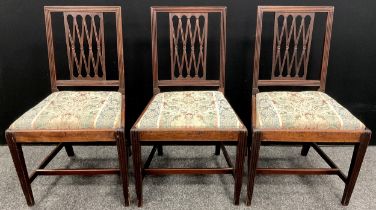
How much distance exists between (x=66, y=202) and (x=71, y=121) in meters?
0.48

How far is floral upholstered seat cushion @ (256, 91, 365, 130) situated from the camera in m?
1.52

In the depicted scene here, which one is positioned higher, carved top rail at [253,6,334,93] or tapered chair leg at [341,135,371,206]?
carved top rail at [253,6,334,93]

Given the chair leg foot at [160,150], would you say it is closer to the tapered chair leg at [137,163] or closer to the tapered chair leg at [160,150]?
the tapered chair leg at [160,150]

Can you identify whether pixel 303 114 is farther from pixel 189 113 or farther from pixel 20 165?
pixel 20 165

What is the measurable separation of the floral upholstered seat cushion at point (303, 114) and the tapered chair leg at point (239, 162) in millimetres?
101

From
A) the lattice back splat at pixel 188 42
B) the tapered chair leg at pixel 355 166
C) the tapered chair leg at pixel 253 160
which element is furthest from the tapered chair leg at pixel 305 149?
the lattice back splat at pixel 188 42

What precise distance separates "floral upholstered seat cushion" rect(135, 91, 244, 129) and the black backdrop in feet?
1.42

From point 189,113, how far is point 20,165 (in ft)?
2.72

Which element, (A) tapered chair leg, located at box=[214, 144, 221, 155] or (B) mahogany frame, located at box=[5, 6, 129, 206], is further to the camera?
(A) tapered chair leg, located at box=[214, 144, 221, 155]

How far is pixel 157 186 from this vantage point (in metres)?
1.86

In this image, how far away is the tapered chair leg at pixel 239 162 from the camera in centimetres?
153

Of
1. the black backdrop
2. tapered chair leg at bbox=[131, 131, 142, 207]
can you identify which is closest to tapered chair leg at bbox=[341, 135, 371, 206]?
the black backdrop

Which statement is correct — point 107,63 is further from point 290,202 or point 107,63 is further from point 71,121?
point 290,202

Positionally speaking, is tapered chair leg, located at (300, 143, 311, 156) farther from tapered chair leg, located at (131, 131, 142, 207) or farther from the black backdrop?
tapered chair leg, located at (131, 131, 142, 207)
